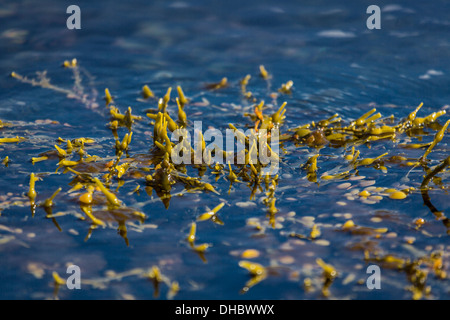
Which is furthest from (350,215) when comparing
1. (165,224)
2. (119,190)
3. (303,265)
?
(119,190)

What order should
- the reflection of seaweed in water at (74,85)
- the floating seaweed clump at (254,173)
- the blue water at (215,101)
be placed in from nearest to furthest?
the blue water at (215,101) → the floating seaweed clump at (254,173) → the reflection of seaweed in water at (74,85)

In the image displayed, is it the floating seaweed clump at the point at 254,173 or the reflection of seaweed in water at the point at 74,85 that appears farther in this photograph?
the reflection of seaweed in water at the point at 74,85

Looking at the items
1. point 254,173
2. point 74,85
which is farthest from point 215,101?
point 254,173

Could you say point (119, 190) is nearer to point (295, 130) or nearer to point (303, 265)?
point (303, 265)

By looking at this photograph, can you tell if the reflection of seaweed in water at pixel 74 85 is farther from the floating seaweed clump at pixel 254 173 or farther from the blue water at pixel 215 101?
the floating seaweed clump at pixel 254 173

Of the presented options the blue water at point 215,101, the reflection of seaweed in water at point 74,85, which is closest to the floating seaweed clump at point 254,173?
the blue water at point 215,101

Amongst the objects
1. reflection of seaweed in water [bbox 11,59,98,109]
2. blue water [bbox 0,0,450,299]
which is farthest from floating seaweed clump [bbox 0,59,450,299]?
reflection of seaweed in water [bbox 11,59,98,109]

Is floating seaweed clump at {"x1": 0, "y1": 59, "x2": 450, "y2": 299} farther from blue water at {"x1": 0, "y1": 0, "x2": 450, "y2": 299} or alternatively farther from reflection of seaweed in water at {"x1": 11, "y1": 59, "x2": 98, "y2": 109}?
reflection of seaweed in water at {"x1": 11, "y1": 59, "x2": 98, "y2": 109}
